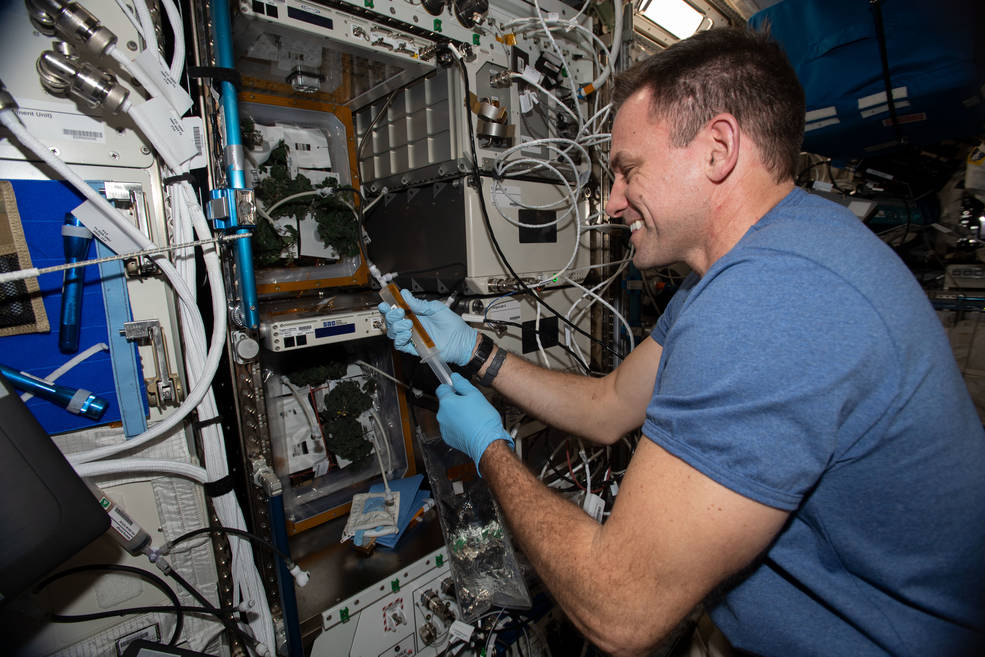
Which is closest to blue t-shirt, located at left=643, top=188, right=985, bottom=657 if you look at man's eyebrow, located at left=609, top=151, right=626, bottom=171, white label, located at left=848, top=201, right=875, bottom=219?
man's eyebrow, located at left=609, top=151, right=626, bottom=171

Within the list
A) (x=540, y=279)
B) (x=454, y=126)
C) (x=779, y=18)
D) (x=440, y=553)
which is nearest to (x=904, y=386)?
(x=540, y=279)

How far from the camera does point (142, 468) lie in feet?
3.15

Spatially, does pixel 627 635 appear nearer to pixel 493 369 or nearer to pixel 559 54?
pixel 493 369

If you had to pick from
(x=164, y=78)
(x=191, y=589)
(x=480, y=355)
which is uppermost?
(x=164, y=78)

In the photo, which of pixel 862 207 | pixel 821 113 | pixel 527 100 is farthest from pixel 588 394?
pixel 862 207

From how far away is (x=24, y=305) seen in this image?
2.87ft

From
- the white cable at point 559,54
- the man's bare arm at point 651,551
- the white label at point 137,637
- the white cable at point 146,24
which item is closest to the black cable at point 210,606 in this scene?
the white label at point 137,637

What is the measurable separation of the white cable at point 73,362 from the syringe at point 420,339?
64cm

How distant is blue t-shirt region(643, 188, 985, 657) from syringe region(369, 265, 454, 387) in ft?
2.16

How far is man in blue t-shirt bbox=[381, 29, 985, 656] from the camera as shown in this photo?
64cm

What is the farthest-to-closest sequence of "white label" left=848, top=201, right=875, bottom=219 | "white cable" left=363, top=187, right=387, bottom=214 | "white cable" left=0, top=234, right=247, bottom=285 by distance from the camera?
"white label" left=848, top=201, right=875, bottom=219 < "white cable" left=363, top=187, right=387, bottom=214 < "white cable" left=0, top=234, right=247, bottom=285

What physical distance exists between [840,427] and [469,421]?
779 mm

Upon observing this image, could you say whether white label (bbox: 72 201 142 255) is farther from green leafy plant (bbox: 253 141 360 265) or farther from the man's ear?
the man's ear

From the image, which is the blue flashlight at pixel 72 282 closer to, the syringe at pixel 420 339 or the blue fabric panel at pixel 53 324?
the blue fabric panel at pixel 53 324
